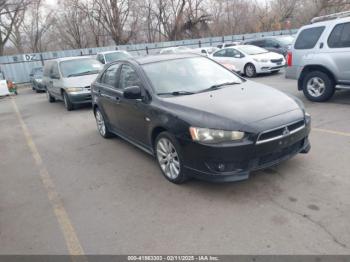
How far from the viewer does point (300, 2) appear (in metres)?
44.7

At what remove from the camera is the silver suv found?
710 centimetres

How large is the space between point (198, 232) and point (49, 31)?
4585 centimetres

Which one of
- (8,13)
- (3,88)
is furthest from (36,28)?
(3,88)

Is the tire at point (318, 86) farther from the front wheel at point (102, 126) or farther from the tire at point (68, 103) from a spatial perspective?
the tire at point (68, 103)

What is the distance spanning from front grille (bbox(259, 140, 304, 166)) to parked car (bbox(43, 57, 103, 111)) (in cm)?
784

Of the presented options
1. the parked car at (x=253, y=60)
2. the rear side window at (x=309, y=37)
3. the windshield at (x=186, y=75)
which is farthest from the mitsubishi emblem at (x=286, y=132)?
the parked car at (x=253, y=60)

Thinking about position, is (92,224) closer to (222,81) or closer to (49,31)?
(222,81)

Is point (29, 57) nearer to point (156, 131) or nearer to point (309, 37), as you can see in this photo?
point (309, 37)

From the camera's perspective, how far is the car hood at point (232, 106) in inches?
146

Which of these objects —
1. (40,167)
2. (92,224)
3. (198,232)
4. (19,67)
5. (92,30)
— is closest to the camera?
(198,232)

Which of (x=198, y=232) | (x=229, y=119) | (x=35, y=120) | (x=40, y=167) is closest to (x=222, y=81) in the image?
(x=229, y=119)

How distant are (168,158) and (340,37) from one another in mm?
5253

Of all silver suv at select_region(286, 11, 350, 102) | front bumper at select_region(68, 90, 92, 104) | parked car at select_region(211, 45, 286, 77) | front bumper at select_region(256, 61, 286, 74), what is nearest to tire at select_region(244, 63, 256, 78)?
parked car at select_region(211, 45, 286, 77)

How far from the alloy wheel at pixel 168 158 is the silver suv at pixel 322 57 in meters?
4.94
